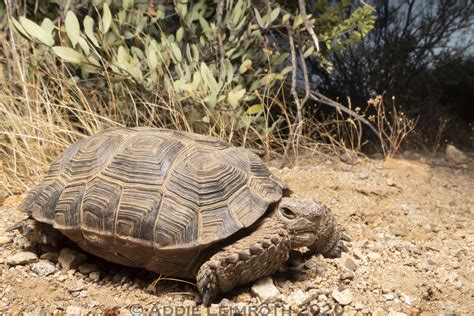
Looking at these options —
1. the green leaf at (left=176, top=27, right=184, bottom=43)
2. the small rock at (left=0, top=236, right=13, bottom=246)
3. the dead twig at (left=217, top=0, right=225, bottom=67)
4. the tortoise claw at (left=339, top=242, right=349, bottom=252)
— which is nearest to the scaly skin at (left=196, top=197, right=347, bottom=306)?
the tortoise claw at (left=339, top=242, right=349, bottom=252)

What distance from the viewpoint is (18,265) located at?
6.92 feet

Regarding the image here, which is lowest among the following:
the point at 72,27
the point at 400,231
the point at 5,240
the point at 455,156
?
the point at 5,240

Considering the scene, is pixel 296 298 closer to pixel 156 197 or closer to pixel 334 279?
pixel 334 279

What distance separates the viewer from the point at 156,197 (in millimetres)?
1916

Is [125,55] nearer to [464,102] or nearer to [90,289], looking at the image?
[90,289]

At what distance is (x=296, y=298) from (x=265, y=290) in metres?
0.12

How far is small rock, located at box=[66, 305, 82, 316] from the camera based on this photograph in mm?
1811

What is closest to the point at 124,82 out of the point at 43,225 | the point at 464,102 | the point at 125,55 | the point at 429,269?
the point at 125,55

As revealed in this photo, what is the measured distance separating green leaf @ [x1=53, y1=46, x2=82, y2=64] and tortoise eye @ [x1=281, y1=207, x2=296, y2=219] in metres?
1.72

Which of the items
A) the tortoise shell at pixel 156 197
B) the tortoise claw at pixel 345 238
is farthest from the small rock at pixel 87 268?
the tortoise claw at pixel 345 238

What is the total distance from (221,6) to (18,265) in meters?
2.25

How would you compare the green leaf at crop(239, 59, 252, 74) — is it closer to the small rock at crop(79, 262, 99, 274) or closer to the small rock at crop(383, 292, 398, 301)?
the small rock at crop(79, 262, 99, 274)

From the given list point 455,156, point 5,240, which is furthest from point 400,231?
point 455,156

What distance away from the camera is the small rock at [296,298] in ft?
6.03
